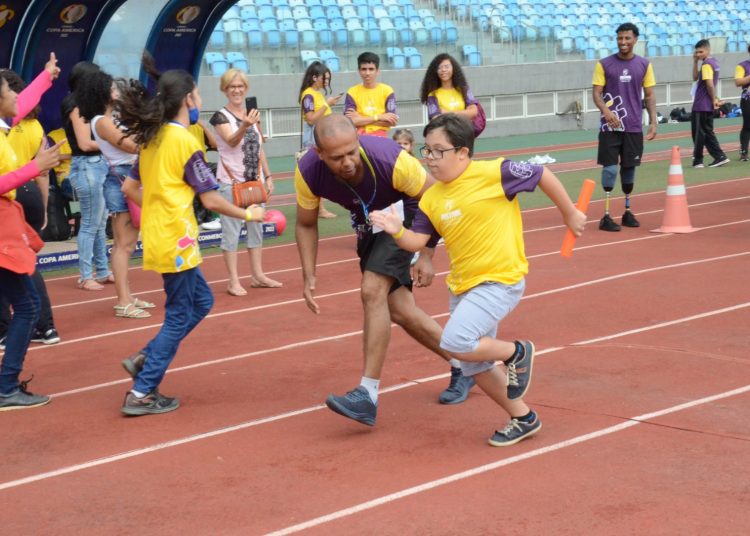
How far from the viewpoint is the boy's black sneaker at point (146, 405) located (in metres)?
6.21

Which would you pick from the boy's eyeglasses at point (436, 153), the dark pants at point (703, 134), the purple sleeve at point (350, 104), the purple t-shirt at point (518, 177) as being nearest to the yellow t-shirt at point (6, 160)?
the boy's eyeglasses at point (436, 153)

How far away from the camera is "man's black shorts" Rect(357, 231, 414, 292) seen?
580 centimetres

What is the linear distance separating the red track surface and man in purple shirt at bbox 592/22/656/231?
3285 millimetres

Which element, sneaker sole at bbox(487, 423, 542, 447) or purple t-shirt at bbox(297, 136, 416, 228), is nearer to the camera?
sneaker sole at bbox(487, 423, 542, 447)

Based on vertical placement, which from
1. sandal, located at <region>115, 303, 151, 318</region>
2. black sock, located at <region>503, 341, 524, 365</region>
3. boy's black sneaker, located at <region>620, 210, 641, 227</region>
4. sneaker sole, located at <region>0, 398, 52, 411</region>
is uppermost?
black sock, located at <region>503, 341, 524, 365</region>

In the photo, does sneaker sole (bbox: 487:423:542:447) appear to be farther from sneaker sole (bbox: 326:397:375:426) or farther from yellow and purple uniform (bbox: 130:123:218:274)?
yellow and purple uniform (bbox: 130:123:218:274)

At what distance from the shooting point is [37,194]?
26.2 feet

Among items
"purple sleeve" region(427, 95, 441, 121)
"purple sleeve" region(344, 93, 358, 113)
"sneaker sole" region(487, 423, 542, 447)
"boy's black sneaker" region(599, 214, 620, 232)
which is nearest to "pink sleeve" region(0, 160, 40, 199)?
"sneaker sole" region(487, 423, 542, 447)

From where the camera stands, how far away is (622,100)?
1227 cm

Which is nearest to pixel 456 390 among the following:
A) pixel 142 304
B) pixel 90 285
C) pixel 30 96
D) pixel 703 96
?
pixel 30 96

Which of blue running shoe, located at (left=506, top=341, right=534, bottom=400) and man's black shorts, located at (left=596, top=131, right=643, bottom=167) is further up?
man's black shorts, located at (left=596, top=131, right=643, bottom=167)

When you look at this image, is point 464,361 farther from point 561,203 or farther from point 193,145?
point 193,145

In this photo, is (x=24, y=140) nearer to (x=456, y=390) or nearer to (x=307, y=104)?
(x=456, y=390)

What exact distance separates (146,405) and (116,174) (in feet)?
11.8
